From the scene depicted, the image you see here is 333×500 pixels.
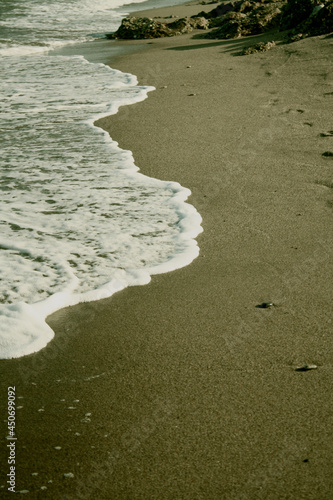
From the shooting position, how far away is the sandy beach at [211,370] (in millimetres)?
1983

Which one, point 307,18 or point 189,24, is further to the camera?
Result: point 189,24

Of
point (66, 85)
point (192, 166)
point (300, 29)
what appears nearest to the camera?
point (192, 166)

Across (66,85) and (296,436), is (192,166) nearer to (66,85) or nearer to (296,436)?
(296,436)

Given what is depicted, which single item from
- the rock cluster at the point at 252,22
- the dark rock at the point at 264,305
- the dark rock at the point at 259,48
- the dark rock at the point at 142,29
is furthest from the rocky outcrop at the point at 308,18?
the dark rock at the point at 264,305

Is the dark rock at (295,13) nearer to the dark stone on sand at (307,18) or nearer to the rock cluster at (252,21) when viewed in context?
the dark stone on sand at (307,18)

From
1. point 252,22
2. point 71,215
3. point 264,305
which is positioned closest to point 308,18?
point 252,22

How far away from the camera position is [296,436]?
2113 mm

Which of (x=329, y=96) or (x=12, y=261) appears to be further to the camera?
(x=329, y=96)

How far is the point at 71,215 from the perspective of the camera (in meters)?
4.19

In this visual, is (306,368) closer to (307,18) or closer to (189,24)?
(307,18)

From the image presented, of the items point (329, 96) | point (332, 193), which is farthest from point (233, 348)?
point (329, 96)

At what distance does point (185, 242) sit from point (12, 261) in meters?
1.13

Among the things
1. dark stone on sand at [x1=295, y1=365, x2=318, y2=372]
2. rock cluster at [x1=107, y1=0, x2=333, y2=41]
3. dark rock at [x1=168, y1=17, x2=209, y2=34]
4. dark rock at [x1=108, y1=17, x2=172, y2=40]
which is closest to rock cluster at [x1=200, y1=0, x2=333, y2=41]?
rock cluster at [x1=107, y1=0, x2=333, y2=41]

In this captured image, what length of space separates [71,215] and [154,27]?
10287 mm
